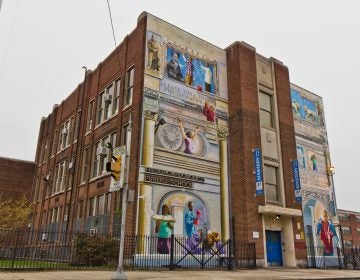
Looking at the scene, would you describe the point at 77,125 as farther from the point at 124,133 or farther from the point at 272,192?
the point at 272,192

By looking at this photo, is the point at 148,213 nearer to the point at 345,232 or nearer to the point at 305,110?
the point at 305,110

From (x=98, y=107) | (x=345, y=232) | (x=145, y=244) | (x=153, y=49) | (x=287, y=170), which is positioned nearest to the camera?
(x=145, y=244)

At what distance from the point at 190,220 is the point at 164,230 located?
190 centimetres

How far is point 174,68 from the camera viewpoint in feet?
79.2

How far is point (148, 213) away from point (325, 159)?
745 inches

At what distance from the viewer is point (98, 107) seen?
92.4ft

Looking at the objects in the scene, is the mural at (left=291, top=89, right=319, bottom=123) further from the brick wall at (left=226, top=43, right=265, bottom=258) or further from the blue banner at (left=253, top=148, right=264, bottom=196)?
the blue banner at (left=253, top=148, right=264, bottom=196)

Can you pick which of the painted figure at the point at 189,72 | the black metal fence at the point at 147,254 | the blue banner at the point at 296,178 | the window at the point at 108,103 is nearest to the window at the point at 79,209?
the black metal fence at the point at 147,254

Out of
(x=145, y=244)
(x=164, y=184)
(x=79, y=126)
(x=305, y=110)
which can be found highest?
(x=305, y=110)

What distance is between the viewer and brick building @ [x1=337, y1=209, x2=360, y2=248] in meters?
76.1

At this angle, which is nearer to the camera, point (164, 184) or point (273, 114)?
point (164, 184)

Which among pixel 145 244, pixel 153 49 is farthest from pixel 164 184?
pixel 153 49

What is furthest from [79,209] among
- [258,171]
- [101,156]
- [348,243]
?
[348,243]

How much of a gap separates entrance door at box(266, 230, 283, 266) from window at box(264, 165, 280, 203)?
7.66 feet
